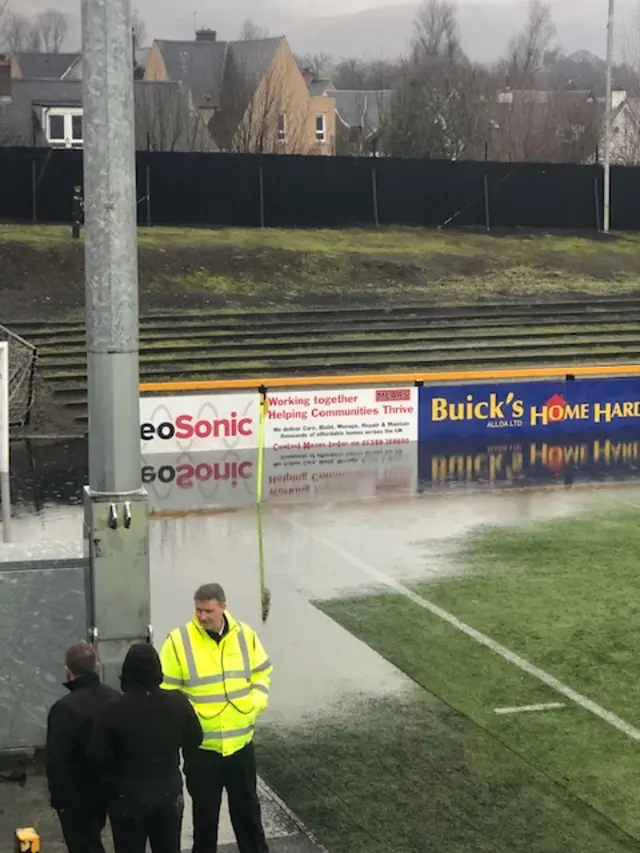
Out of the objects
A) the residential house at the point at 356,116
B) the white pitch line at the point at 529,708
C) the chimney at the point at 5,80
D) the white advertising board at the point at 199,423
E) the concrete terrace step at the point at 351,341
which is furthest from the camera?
the residential house at the point at 356,116

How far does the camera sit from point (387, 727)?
10.5 metres

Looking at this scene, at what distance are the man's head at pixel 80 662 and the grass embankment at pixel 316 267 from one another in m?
28.2

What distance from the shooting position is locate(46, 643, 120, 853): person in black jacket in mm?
6609

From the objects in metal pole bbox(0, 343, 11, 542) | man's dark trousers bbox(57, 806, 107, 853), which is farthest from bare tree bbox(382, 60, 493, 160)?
man's dark trousers bbox(57, 806, 107, 853)

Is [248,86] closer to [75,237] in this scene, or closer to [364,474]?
[75,237]

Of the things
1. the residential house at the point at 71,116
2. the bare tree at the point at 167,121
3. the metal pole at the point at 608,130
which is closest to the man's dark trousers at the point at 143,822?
the metal pole at the point at 608,130

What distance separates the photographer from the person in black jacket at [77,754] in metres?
6.61

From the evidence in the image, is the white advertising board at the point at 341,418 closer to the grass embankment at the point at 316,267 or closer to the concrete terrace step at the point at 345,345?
the concrete terrace step at the point at 345,345

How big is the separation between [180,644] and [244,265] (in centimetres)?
3343

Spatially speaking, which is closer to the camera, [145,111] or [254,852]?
[254,852]

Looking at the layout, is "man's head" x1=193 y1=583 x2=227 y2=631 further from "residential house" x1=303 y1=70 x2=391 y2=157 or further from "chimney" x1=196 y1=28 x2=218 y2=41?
"chimney" x1=196 y1=28 x2=218 y2=41

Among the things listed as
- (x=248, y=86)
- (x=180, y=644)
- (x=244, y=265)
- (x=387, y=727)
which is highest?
(x=248, y=86)

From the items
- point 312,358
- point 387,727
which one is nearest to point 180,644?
point 387,727

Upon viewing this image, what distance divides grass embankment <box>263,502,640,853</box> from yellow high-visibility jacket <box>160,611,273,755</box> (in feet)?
4.66
